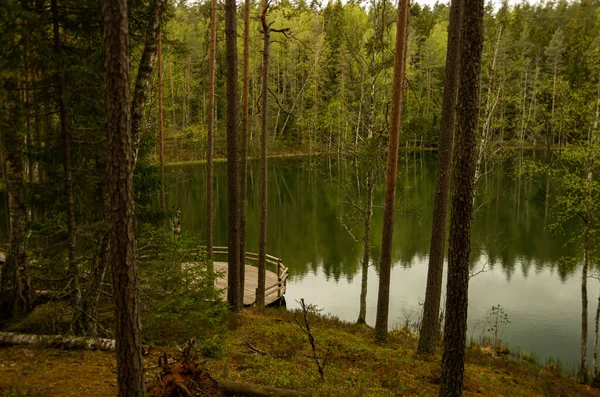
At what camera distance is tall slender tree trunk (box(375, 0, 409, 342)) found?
975cm

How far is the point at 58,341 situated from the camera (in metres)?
6.68

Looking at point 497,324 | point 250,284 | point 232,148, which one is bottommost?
point 497,324

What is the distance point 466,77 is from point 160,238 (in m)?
6.36

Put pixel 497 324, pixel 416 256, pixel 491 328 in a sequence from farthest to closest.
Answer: pixel 416 256
pixel 497 324
pixel 491 328

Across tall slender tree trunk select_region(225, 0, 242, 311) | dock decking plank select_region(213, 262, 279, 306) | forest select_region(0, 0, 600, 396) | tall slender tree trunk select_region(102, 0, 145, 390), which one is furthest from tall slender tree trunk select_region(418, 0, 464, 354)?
dock decking plank select_region(213, 262, 279, 306)

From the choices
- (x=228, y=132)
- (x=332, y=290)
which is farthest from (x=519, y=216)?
(x=228, y=132)

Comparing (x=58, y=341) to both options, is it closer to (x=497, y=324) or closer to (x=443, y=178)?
(x=443, y=178)

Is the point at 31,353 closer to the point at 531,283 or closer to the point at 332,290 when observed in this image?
the point at 332,290

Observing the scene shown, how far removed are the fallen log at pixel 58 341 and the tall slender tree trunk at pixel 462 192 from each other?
17.7 ft

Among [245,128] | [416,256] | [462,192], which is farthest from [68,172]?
[416,256]

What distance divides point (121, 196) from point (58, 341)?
4.01 m

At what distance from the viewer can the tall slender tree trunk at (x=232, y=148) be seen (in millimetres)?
10531

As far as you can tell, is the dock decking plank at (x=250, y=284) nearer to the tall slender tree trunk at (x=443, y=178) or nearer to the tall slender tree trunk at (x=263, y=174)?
the tall slender tree trunk at (x=263, y=174)

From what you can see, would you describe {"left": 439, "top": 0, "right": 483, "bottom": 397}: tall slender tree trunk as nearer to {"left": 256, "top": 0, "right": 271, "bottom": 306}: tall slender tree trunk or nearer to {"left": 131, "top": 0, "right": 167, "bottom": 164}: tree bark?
{"left": 131, "top": 0, "right": 167, "bottom": 164}: tree bark
